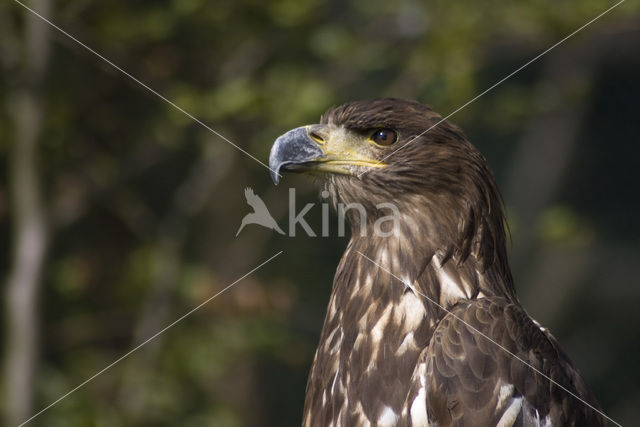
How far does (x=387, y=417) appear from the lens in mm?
2453

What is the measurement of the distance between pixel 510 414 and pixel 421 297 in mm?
441

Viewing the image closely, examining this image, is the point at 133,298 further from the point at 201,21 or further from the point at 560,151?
the point at 560,151

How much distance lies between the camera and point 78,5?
445 centimetres

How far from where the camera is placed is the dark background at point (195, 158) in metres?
4.52

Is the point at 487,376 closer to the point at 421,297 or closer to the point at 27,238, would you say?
the point at 421,297

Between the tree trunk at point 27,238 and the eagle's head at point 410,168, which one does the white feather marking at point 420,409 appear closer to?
the eagle's head at point 410,168

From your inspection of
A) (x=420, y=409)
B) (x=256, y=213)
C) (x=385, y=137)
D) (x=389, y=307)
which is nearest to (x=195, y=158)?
(x=256, y=213)

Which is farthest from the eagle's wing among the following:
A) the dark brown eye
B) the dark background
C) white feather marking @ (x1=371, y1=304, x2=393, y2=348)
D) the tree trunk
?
the tree trunk

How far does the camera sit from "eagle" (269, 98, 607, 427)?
239 cm

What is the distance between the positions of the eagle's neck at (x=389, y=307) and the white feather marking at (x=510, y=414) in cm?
28

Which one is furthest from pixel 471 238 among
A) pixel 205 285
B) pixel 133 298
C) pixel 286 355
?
pixel 133 298

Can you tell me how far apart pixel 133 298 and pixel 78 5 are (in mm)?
1945

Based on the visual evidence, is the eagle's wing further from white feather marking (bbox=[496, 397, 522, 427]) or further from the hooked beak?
the hooked beak

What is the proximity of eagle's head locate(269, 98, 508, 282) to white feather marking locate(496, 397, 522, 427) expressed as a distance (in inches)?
18.8
